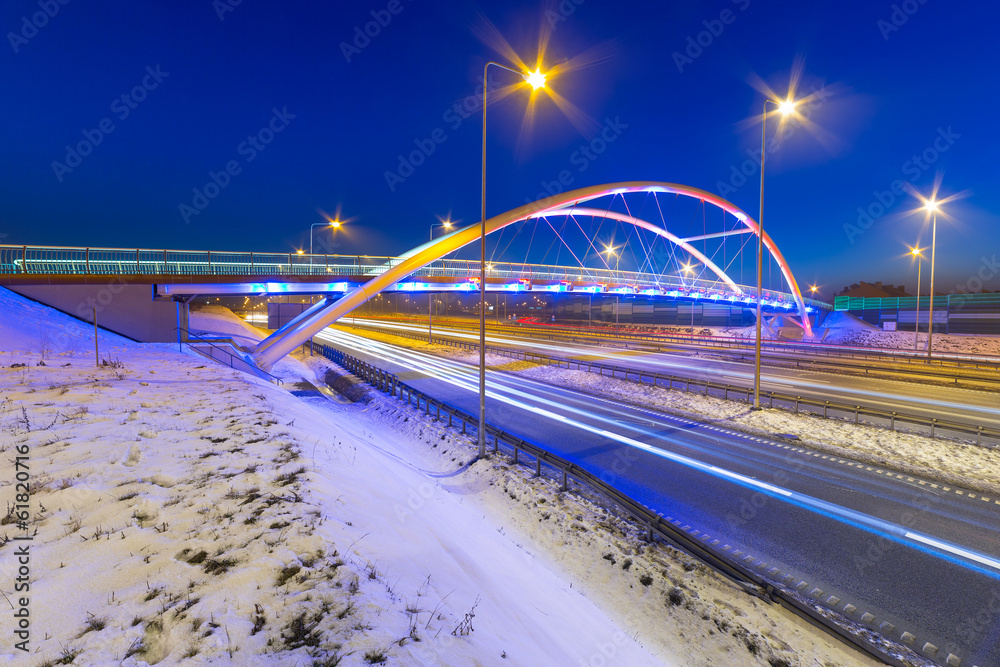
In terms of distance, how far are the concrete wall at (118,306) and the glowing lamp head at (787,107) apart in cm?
3010

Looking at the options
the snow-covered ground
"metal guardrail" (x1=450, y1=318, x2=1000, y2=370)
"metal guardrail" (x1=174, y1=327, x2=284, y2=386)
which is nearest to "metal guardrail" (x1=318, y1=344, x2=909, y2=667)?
the snow-covered ground

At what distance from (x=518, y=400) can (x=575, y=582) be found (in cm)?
1194

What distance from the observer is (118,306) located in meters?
20.5

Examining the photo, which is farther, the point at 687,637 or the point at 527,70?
the point at 527,70

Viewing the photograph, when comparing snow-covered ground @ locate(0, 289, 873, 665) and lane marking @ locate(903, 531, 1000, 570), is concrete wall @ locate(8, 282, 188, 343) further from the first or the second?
lane marking @ locate(903, 531, 1000, 570)

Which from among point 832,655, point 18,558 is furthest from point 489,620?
point 18,558

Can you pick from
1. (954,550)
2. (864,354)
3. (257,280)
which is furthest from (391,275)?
(864,354)

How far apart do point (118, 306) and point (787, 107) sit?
3158 cm

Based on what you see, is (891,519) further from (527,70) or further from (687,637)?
(527,70)

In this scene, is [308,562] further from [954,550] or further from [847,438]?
[847,438]

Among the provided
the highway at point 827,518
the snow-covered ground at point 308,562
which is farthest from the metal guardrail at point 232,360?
the highway at point 827,518

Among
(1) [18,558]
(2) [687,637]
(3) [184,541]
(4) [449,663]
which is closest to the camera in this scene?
(4) [449,663]

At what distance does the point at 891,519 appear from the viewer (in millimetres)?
7746

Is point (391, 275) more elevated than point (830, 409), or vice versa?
point (391, 275)
